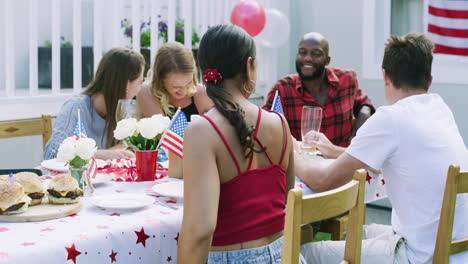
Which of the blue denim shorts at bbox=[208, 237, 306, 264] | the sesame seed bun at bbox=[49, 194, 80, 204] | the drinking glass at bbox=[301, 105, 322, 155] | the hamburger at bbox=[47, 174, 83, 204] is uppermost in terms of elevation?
the drinking glass at bbox=[301, 105, 322, 155]

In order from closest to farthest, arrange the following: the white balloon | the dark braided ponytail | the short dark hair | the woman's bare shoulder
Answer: the dark braided ponytail < the short dark hair < the woman's bare shoulder < the white balloon

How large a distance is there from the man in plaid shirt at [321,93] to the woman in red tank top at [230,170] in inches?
87.9

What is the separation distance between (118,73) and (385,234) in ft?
5.29

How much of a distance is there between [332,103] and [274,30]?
1687 millimetres

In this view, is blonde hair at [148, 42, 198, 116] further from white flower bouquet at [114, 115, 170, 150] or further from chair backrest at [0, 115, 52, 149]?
white flower bouquet at [114, 115, 170, 150]

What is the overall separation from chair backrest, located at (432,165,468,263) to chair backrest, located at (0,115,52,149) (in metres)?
2.26

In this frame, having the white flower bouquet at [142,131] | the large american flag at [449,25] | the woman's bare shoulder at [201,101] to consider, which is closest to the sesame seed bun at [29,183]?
the white flower bouquet at [142,131]

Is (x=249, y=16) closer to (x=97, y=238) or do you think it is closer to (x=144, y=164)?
(x=144, y=164)

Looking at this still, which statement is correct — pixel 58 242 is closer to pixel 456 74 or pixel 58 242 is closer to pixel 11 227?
pixel 11 227

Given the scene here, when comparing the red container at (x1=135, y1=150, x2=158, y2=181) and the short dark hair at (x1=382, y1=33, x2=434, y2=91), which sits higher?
the short dark hair at (x1=382, y1=33, x2=434, y2=91)

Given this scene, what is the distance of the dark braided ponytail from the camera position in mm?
1714

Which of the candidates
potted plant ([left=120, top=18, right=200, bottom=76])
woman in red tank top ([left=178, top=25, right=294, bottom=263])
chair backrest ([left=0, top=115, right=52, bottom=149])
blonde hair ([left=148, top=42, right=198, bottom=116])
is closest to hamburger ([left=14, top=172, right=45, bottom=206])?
woman in red tank top ([left=178, top=25, right=294, bottom=263])

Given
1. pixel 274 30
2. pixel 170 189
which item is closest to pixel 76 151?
pixel 170 189

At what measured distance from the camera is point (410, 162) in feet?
7.04
